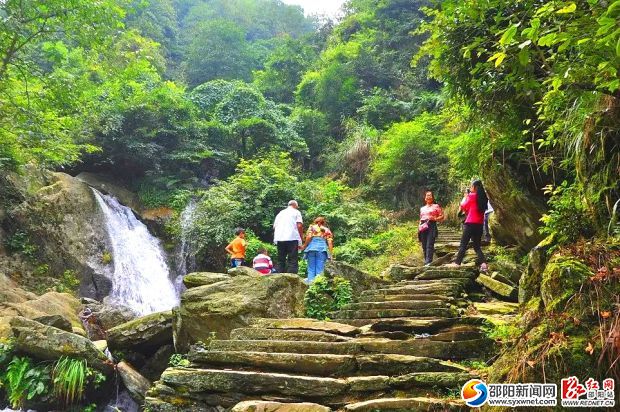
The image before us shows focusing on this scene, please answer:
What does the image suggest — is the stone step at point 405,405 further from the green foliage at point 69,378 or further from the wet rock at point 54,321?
the wet rock at point 54,321

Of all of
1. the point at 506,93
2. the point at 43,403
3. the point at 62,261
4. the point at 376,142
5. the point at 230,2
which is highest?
the point at 230,2

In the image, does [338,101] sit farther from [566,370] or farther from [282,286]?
[566,370]

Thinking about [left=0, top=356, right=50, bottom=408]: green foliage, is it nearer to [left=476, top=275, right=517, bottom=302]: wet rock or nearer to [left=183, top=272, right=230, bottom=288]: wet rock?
[left=183, top=272, right=230, bottom=288]: wet rock

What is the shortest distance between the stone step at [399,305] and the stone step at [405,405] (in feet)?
6.87

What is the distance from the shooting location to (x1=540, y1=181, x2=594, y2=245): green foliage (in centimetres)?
398

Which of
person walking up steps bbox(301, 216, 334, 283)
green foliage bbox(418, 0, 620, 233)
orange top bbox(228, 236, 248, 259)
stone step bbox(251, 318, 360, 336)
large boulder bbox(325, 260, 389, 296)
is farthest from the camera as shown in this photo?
orange top bbox(228, 236, 248, 259)

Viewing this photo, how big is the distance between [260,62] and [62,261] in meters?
23.5

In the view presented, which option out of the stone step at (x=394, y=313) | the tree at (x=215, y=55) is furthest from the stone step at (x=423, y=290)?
the tree at (x=215, y=55)

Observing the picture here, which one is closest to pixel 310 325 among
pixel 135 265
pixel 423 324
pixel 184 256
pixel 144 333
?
pixel 423 324

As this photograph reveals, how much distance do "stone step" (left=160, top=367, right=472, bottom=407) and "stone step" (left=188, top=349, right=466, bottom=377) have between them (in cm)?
19

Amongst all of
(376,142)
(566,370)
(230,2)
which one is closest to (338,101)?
(376,142)

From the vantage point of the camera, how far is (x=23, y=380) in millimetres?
7582

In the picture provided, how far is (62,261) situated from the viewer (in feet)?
45.0

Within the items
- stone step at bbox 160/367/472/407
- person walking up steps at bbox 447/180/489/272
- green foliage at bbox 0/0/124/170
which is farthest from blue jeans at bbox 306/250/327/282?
green foliage at bbox 0/0/124/170
